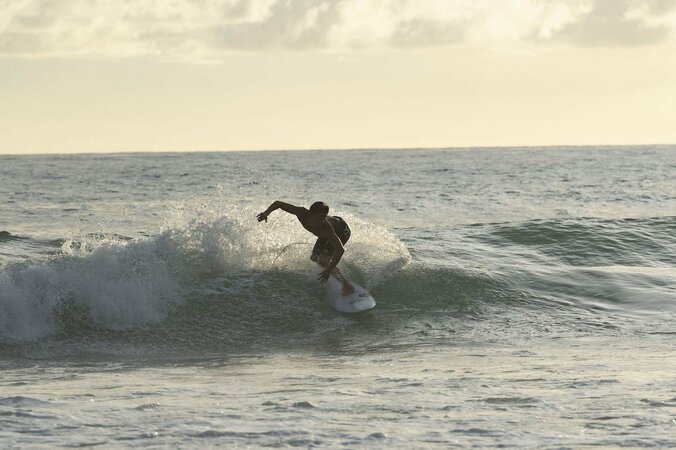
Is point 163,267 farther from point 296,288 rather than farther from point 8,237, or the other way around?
point 8,237

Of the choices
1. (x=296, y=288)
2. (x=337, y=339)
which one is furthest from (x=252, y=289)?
(x=337, y=339)

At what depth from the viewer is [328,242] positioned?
13078mm

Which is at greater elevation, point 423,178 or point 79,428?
point 423,178

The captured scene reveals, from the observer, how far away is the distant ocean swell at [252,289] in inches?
461

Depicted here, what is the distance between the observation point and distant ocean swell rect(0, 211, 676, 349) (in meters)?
11.7

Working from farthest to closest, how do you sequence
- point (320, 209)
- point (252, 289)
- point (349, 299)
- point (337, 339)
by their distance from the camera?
point (252, 289) → point (349, 299) → point (320, 209) → point (337, 339)

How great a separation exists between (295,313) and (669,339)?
485cm

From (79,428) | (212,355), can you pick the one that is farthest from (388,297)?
(79,428)

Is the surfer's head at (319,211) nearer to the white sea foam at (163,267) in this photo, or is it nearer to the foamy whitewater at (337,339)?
the foamy whitewater at (337,339)

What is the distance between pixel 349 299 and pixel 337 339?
3.95ft

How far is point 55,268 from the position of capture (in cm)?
1245

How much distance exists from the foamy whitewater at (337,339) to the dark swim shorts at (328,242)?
60 cm

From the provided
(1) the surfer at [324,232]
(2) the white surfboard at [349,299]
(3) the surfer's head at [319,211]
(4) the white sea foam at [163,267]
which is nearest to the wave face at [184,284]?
(4) the white sea foam at [163,267]

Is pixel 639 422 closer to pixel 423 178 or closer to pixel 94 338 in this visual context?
pixel 94 338
